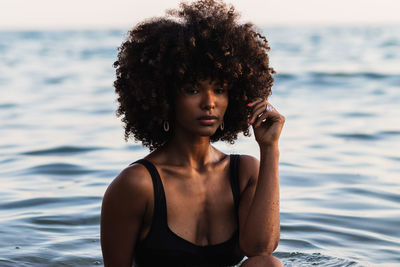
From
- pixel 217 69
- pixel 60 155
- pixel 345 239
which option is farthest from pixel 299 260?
pixel 60 155

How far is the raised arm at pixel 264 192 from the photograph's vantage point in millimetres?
3500

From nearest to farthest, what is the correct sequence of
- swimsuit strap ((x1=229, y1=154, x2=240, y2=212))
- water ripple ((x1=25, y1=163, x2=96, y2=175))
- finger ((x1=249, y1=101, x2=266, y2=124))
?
finger ((x1=249, y1=101, x2=266, y2=124)) → swimsuit strap ((x1=229, y1=154, x2=240, y2=212)) → water ripple ((x1=25, y1=163, x2=96, y2=175))

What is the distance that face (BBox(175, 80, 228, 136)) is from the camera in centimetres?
339

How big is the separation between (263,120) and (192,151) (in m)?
0.38

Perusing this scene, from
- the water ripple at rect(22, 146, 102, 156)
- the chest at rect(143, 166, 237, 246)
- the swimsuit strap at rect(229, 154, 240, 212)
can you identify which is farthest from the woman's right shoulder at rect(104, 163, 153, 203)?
the water ripple at rect(22, 146, 102, 156)

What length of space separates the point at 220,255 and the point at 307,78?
64.1 feet

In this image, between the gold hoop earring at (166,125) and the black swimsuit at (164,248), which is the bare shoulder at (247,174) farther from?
the gold hoop earring at (166,125)

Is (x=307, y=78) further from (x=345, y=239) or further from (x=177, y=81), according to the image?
(x=177, y=81)

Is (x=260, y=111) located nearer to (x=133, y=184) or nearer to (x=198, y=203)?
(x=198, y=203)

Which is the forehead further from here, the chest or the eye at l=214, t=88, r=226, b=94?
the chest

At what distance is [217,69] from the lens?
3.38m

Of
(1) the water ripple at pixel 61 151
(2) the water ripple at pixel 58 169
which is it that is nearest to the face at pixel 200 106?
(2) the water ripple at pixel 58 169

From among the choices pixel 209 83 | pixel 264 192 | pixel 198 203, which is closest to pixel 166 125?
pixel 209 83

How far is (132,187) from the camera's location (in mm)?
3369
